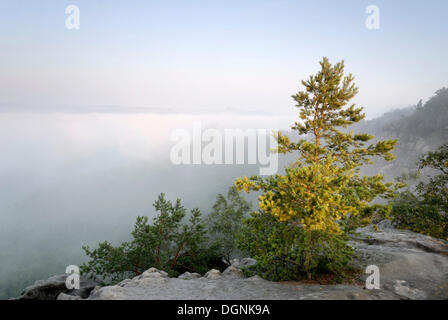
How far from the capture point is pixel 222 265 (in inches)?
819

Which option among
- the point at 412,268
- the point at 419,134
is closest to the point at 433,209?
the point at 412,268

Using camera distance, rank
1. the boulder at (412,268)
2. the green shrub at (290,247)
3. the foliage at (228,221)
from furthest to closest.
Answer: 1. the foliage at (228,221)
2. the green shrub at (290,247)
3. the boulder at (412,268)

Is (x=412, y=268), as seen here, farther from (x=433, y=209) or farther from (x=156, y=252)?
(x=156, y=252)

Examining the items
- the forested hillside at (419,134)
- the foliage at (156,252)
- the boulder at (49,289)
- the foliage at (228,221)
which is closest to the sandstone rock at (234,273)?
the foliage at (156,252)

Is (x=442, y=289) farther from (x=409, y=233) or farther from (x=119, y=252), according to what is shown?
(x=119, y=252)

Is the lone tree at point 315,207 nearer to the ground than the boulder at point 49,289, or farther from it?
farther from it

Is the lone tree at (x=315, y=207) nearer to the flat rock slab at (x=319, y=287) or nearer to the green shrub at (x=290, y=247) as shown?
the green shrub at (x=290, y=247)

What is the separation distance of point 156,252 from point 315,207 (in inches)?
592

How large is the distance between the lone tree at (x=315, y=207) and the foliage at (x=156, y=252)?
9125mm

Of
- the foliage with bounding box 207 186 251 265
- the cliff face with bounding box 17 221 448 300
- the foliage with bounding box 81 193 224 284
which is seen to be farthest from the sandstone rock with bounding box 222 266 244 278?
the foliage with bounding box 207 186 251 265

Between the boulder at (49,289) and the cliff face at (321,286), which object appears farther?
the boulder at (49,289)

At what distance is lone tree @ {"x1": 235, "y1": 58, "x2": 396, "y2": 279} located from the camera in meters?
7.26

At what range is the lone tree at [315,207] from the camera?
7258 millimetres
